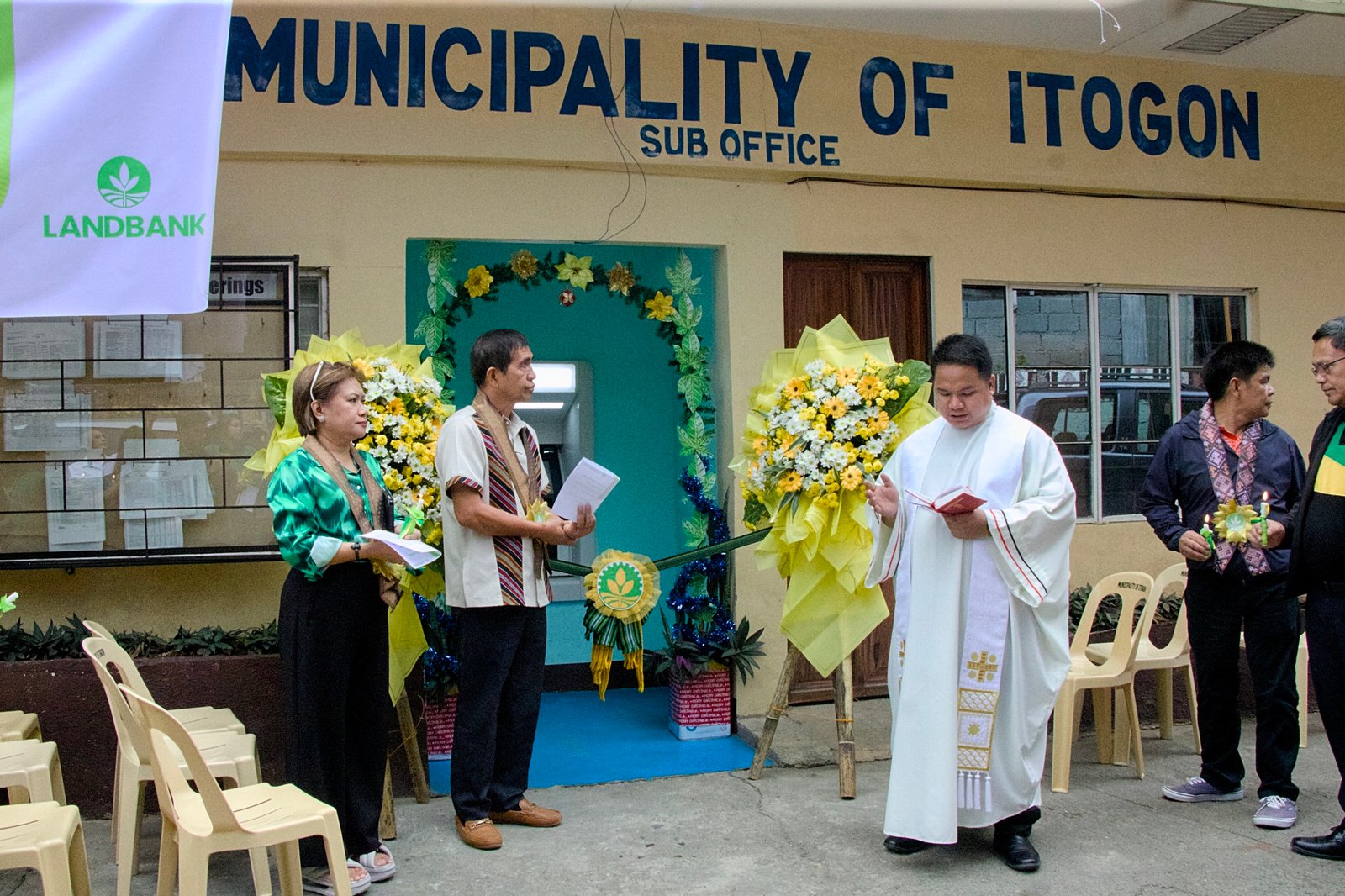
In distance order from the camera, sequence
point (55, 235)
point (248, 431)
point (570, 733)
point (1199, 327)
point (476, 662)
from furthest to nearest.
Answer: point (1199, 327) → point (570, 733) → point (248, 431) → point (476, 662) → point (55, 235)

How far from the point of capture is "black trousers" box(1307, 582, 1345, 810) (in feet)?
14.1

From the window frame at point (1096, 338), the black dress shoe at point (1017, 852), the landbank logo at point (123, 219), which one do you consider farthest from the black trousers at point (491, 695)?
the window frame at point (1096, 338)

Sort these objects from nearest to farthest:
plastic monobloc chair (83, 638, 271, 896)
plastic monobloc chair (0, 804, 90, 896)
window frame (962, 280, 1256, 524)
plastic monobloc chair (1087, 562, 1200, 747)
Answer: plastic monobloc chair (0, 804, 90, 896) < plastic monobloc chair (83, 638, 271, 896) < plastic monobloc chair (1087, 562, 1200, 747) < window frame (962, 280, 1256, 524)

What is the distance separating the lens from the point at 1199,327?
7.19 meters

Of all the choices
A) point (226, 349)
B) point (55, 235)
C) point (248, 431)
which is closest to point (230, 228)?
point (226, 349)

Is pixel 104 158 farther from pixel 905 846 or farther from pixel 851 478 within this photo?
pixel 905 846

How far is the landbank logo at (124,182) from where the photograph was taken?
4008mm

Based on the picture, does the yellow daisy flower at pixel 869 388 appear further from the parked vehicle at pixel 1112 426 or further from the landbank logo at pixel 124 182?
the landbank logo at pixel 124 182

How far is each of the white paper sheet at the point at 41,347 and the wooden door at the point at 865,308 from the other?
3427mm

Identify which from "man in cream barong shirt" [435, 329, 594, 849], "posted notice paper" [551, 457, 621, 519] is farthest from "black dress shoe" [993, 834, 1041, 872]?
"posted notice paper" [551, 457, 621, 519]

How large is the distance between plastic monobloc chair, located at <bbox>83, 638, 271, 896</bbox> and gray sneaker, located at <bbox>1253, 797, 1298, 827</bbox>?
3644 mm

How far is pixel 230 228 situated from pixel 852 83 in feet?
10.7

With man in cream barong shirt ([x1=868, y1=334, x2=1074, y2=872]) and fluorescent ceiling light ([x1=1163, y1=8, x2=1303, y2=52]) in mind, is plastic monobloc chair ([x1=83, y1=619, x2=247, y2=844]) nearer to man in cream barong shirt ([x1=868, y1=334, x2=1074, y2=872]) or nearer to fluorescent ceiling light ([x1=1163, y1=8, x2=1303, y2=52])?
man in cream barong shirt ([x1=868, y1=334, x2=1074, y2=872])

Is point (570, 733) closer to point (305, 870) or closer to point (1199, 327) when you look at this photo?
point (305, 870)
